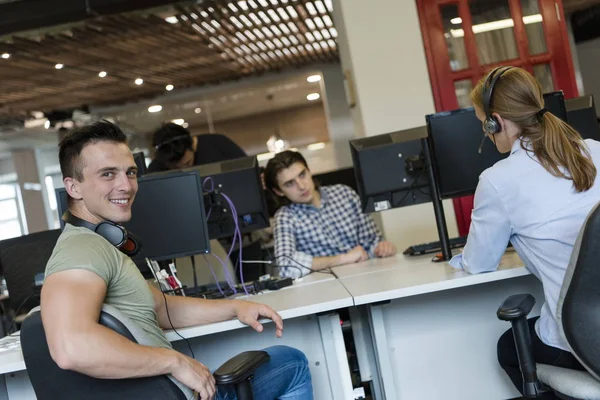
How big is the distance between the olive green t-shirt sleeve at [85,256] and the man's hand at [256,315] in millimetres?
518

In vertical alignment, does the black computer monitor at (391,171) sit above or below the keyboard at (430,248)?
above

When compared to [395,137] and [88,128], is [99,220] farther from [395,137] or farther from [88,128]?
[395,137]

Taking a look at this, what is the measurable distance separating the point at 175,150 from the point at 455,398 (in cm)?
230

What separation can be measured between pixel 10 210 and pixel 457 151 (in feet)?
31.0

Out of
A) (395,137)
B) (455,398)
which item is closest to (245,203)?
(395,137)

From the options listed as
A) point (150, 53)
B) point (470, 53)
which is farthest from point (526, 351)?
point (150, 53)

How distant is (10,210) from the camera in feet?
36.1

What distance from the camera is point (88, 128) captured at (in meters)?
1.97

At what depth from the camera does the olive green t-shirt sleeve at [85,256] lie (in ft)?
5.57

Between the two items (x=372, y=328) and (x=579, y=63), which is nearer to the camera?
(x=372, y=328)

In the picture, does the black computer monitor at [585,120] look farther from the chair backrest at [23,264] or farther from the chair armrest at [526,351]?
the chair backrest at [23,264]

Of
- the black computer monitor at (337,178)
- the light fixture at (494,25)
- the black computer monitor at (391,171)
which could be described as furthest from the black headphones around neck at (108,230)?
the black computer monitor at (337,178)

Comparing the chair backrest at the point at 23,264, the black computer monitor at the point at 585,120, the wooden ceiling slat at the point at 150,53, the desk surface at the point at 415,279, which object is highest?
the wooden ceiling slat at the point at 150,53

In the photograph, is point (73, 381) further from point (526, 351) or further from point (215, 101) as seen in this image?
point (215, 101)
